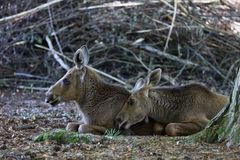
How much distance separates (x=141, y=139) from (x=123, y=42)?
21.8 feet

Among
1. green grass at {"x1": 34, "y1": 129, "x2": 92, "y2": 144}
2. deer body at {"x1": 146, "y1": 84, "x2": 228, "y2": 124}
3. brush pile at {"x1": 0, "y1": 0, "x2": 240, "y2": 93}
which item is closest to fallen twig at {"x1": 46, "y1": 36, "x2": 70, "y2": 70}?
brush pile at {"x1": 0, "y1": 0, "x2": 240, "y2": 93}

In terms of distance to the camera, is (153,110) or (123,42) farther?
(123,42)

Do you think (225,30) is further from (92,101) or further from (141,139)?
(141,139)

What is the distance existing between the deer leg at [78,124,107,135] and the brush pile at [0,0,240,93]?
5.13 meters

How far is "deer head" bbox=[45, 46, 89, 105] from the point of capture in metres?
8.03

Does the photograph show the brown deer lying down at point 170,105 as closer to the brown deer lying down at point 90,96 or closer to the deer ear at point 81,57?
the brown deer lying down at point 90,96

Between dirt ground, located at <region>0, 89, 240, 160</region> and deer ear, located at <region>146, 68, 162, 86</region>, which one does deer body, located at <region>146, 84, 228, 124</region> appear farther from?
dirt ground, located at <region>0, 89, 240, 160</region>

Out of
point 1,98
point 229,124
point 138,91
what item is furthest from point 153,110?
point 1,98

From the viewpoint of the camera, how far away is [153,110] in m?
8.04

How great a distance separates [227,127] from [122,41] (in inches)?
285

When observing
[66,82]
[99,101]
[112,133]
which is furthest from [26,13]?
[112,133]

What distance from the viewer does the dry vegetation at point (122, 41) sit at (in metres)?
13.2

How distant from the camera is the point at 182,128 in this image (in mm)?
7504

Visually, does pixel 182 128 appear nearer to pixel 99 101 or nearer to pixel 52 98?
pixel 99 101
